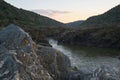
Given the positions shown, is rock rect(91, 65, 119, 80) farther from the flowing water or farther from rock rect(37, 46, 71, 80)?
the flowing water

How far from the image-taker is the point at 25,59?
14336 mm

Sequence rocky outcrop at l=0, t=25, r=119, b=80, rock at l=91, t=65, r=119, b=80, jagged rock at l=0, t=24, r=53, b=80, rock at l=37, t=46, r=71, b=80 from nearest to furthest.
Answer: jagged rock at l=0, t=24, r=53, b=80
rocky outcrop at l=0, t=25, r=119, b=80
rock at l=91, t=65, r=119, b=80
rock at l=37, t=46, r=71, b=80

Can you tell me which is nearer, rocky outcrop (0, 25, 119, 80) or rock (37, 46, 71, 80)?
rocky outcrop (0, 25, 119, 80)

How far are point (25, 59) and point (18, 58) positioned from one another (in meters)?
0.36

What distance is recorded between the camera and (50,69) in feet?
51.5

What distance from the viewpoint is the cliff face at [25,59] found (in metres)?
13.6

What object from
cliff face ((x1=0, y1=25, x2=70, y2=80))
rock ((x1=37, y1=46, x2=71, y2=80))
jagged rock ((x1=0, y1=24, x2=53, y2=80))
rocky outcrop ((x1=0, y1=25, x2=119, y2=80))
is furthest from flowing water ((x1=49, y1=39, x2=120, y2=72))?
jagged rock ((x1=0, y1=24, x2=53, y2=80))

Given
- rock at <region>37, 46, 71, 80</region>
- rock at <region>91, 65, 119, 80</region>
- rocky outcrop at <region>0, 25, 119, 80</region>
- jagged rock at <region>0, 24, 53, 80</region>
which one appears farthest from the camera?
rock at <region>37, 46, 71, 80</region>

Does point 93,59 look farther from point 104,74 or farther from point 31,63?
point 31,63

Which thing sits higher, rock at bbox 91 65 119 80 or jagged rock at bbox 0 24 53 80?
jagged rock at bbox 0 24 53 80

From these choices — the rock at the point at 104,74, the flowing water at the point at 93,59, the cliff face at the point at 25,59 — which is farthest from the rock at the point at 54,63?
the flowing water at the point at 93,59

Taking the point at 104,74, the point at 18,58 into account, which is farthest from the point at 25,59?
the point at 104,74

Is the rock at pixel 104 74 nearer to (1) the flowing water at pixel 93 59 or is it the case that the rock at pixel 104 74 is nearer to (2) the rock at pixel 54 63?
(2) the rock at pixel 54 63

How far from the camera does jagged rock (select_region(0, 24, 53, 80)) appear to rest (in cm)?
1352
